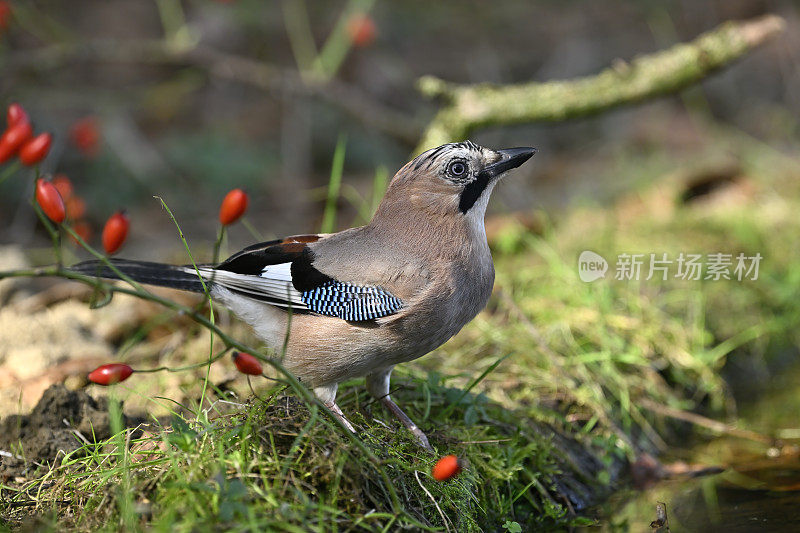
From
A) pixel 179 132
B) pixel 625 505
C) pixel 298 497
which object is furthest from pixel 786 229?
pixel 179 132

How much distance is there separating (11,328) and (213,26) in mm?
7142

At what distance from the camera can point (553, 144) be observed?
1140cm

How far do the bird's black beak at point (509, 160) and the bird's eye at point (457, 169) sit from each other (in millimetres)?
95

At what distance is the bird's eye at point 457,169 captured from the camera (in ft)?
12.5

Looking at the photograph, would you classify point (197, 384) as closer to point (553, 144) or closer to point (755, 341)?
point (755, 341)

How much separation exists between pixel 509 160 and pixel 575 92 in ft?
8.64

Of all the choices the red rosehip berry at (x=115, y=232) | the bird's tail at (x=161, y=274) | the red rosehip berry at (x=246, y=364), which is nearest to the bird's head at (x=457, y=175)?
the bird's tail at (x=161, y=274)

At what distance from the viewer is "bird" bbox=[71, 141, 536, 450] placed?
3.45m

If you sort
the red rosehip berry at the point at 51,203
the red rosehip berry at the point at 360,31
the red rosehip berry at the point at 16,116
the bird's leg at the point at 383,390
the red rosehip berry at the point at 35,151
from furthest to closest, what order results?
the red rosehip berry at the point at 360,31 → the bird's leg at the point at 383,390 → the red rosehip berry at the point at 16,116 → the red rosehip berry at the point at 35,151 → the red rosehip berry at the point at 51,203

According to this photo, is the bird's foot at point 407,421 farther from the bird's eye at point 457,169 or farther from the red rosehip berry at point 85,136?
the red rosehip berry at point 85,136

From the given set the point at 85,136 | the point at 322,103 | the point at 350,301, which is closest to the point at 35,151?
the point at 350,301

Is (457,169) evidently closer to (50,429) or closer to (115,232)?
(115,232)

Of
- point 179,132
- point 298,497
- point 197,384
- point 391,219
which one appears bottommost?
point 179,132

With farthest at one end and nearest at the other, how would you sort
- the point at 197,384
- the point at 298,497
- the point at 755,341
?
the point at 755,341, the point at 197,384, the point at 298,497
